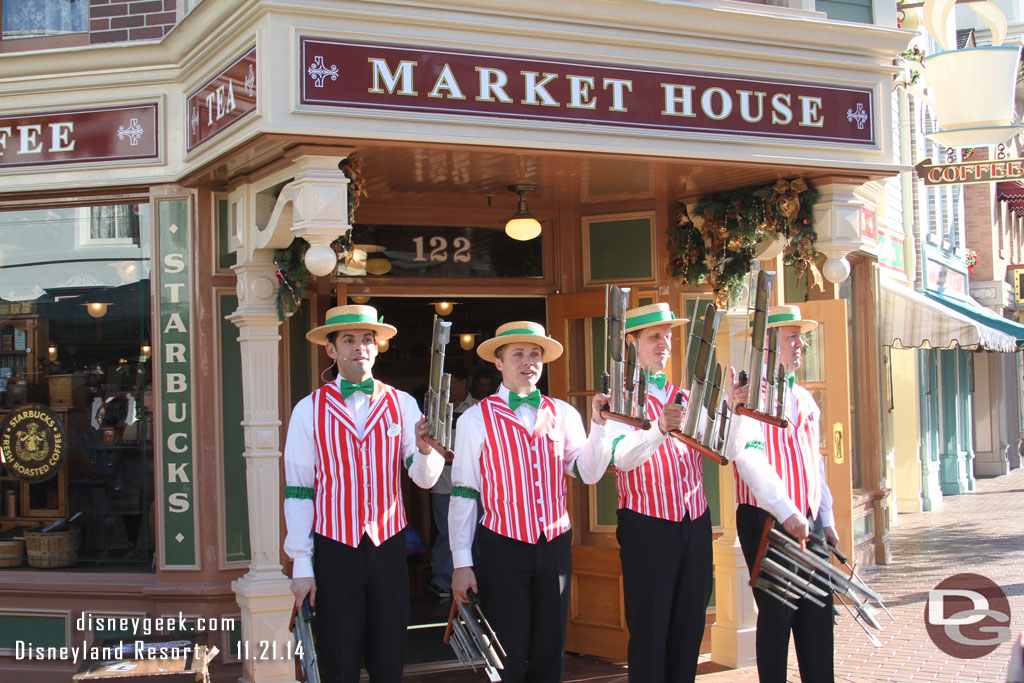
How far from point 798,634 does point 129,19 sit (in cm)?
501

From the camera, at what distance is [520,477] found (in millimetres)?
4770

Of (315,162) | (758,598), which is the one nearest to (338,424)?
(315,162)

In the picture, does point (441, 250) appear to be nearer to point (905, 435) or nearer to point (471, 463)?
point (471, 463)

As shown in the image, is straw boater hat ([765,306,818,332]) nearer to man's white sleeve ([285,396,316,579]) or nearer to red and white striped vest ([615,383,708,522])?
red and white striped vest ([615,383,708,522])

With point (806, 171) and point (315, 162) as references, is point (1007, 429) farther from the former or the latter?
point (315, 162)

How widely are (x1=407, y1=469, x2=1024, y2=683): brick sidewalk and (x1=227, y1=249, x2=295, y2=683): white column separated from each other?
4.19 feet

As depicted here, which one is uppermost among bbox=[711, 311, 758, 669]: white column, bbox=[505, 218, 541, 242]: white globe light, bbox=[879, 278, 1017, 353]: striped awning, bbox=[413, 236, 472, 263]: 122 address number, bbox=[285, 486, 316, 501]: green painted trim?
bbox=[505, 218, 541, 242]: white globe light

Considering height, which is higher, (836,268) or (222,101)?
(222,101)

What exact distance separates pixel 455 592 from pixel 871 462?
6.84 metres

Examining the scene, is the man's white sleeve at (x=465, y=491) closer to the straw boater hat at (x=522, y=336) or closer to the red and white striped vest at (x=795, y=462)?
the straw boater hat at (x=522, y=336)

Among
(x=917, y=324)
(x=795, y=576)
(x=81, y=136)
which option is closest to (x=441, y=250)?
(x=81, y=136)

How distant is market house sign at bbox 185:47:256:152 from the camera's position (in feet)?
16.8

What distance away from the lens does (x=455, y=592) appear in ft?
15.4

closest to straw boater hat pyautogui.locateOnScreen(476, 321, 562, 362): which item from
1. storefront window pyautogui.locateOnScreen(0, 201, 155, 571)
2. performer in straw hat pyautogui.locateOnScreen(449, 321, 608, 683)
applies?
performer in straw hat pyautogui.locateOnScreen(449, 321, 608, 683)
